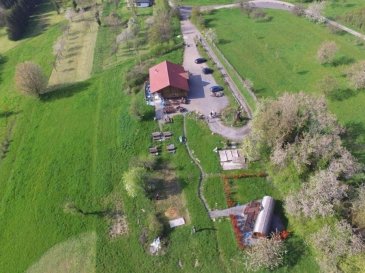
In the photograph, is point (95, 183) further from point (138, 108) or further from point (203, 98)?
point (203, 98)

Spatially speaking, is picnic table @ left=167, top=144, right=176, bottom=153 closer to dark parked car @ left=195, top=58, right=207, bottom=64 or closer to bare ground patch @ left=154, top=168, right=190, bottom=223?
bare ground patch @ left=154, top=168, right=190, bottom=223

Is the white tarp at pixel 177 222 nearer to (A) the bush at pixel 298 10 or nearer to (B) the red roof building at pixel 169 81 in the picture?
(B) the red roof building at pixel 169 81

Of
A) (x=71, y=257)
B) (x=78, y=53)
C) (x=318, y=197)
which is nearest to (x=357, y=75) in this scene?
(x=318, y=197)

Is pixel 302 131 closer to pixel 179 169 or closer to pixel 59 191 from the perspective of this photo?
pixel 179 169

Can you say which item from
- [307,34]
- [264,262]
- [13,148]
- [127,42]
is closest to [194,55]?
[127,42]

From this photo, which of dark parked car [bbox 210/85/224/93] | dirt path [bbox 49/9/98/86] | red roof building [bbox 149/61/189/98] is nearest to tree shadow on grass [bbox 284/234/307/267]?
dark parked car [bbox 210/85/224/93]
